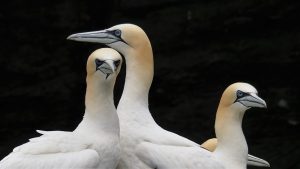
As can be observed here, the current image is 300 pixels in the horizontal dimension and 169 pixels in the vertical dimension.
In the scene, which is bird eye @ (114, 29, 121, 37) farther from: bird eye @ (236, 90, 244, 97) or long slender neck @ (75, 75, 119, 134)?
bird eye @ (236, 90, 244, 97)

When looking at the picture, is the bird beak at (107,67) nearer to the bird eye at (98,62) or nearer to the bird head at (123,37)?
the bird eye at (98,62)

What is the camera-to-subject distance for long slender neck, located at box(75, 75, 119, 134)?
36.4 ft

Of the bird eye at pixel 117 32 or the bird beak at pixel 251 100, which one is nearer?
the bird eye at pixel 117 32

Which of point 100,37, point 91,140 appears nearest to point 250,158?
point 100,37

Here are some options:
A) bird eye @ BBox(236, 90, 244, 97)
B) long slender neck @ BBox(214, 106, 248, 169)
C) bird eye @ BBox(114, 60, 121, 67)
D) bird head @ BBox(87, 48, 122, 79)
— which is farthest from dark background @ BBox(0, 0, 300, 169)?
bird eye @ BBox(114, 60, 121, 67)

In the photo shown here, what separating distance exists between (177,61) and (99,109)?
563 cm

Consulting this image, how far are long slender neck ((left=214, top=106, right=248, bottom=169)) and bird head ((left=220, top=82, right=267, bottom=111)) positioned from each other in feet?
0.26

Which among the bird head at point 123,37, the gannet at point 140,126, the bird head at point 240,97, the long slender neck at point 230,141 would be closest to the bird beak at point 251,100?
the bird head at point 240,97

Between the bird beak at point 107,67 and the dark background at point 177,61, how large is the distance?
18.5ft

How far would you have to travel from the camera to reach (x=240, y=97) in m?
12.4

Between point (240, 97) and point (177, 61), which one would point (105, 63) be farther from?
point (177, 61)

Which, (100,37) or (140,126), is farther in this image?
(100,37)

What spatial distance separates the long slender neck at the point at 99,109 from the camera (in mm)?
11086

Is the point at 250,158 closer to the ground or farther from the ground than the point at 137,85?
closer to the ground
